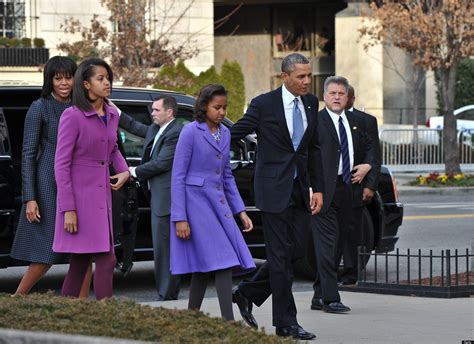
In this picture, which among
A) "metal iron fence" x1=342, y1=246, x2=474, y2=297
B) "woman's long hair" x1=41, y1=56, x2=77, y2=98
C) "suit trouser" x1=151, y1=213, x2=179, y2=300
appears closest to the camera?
"woman's long hair" x1=41, y1=56, x2=77, y2=98

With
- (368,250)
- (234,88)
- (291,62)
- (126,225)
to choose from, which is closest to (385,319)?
(291,62)

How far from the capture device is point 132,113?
482 inches

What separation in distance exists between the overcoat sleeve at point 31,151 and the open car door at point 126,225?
47.0 inches

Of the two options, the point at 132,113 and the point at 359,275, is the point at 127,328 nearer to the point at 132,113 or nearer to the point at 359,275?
the point at 359,275

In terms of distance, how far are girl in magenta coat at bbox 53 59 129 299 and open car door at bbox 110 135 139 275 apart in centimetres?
130

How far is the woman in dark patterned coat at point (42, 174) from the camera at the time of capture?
8.96m

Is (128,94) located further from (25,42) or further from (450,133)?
(25,42)

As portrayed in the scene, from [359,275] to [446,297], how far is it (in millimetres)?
968

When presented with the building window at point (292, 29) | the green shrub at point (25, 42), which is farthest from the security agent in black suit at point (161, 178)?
the building window at point (292, 29)

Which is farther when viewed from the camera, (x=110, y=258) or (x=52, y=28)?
(x=52, y=28)

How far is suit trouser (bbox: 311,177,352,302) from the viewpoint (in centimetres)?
1002

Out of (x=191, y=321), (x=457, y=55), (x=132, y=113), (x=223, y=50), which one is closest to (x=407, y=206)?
(x=457, y=55)

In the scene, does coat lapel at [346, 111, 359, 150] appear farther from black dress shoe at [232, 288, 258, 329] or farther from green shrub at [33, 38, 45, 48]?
green shrub at [33, 38, 45, 48]

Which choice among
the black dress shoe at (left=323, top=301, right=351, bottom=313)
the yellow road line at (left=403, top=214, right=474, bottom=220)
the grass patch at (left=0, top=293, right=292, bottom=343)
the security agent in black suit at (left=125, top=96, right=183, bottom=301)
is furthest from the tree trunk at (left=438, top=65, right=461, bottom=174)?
the grass patch at (left=0, top=293, right=292, bottom=343)
